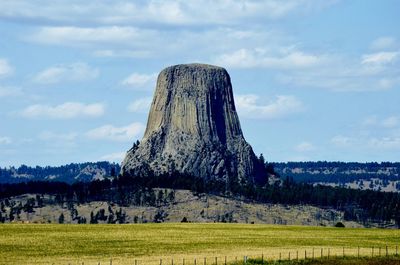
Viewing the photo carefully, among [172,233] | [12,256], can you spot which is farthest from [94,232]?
[12,256]

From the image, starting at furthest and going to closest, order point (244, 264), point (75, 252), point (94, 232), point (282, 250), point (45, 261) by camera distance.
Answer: point (94, 232) < point (282, 250) < point (75, 252) < point (45, 261) < point (244, 264)

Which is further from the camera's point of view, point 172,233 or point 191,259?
point 172,233

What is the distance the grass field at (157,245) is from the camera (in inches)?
3392

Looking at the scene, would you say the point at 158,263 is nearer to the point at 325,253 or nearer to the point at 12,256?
the point at 12,256

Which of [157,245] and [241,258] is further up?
[157,245]

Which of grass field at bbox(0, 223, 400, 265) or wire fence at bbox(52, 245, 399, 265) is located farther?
grass field at bbox(0, 223, 400, 265)

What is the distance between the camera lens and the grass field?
8616 cm

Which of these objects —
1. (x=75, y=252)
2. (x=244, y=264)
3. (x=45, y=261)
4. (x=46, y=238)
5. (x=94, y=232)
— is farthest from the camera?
(x=94, y=232)

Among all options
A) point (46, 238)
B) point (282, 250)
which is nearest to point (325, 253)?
point (282, 250)

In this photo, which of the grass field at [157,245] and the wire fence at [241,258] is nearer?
the wire fence at [241,258]

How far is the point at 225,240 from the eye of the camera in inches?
4712

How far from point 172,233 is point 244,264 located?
6112 cm

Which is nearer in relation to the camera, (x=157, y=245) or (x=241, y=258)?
(x=241, y=258)

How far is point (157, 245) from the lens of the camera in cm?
10731
